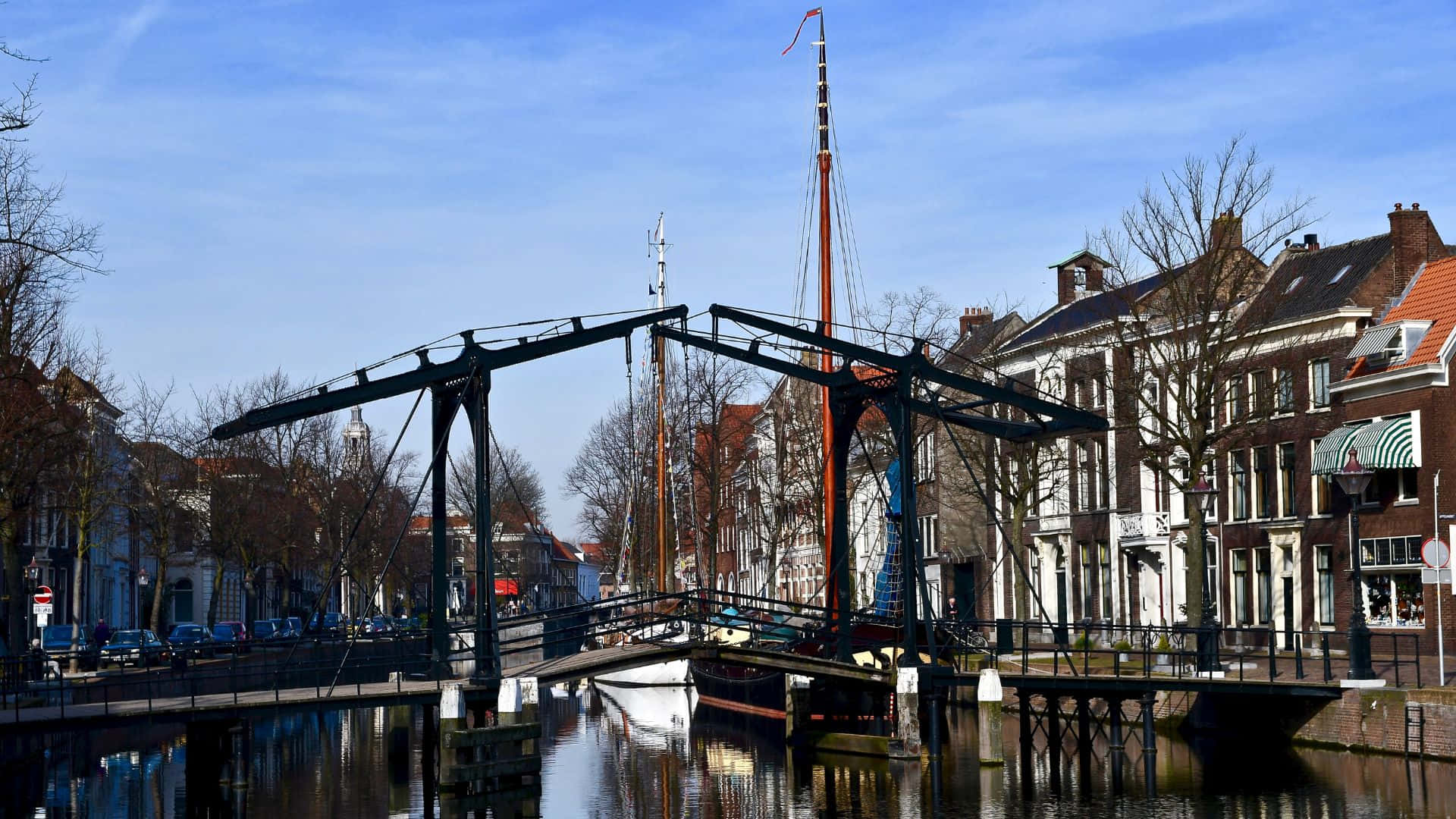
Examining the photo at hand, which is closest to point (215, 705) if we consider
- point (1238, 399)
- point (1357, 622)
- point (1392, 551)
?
point (1357, 622)

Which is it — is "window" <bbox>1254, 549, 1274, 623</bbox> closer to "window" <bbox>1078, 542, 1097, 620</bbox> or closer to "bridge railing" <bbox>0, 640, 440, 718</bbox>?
"window" <bbox>1078, 542, 1097, 620</bbox>

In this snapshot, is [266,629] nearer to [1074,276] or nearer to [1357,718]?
[1074,276]

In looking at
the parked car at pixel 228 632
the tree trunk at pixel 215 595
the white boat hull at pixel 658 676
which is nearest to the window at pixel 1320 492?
the white boat hull at pixel 658 676

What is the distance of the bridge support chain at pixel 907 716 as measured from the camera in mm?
31812

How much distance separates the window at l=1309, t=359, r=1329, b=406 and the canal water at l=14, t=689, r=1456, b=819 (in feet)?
40.6

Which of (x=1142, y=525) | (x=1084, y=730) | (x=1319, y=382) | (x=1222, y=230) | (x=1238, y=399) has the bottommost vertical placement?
(x=1084, y=730)

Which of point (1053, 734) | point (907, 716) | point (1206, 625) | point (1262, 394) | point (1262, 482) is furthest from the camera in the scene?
point (1262, 482)

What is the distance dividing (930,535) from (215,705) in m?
46.9

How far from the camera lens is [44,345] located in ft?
128

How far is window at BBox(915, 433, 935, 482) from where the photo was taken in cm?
6806

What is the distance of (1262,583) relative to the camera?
159 feet

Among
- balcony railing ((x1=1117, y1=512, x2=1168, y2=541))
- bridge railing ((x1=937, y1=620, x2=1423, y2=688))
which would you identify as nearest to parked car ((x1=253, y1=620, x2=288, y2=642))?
A: bridge railing ((x1=937, y1=620, x2=1423, y2=688))

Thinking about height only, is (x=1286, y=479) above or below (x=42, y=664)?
above

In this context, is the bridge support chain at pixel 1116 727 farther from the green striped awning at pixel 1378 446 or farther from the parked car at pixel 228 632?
the parked car at pixel 228 632
